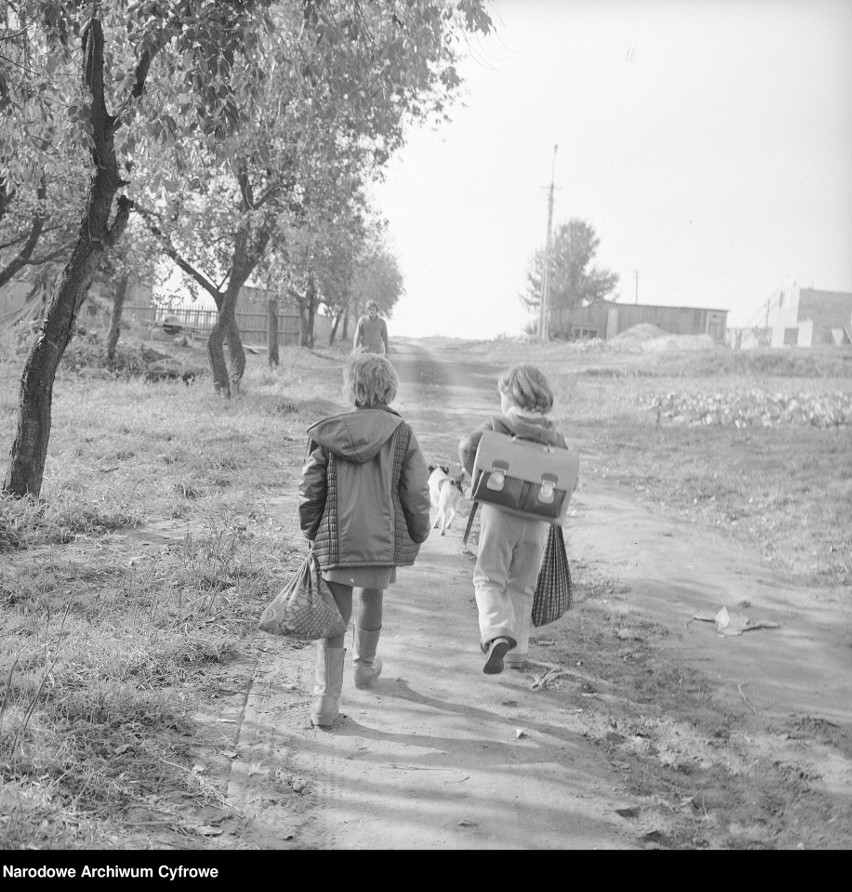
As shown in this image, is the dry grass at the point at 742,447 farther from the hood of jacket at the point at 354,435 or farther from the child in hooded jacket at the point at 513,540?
the hood of jacket at the point at 354,435

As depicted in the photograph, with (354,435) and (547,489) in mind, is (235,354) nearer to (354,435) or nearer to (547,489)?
(547,489)

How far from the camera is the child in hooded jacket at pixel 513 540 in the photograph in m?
4.74

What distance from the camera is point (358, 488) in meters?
4.29

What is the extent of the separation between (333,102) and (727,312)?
191 feet

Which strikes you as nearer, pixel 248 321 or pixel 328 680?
pixel 328 680

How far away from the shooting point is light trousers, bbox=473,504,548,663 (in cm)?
482

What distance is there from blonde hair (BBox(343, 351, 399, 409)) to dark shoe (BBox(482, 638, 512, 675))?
52.4 inches

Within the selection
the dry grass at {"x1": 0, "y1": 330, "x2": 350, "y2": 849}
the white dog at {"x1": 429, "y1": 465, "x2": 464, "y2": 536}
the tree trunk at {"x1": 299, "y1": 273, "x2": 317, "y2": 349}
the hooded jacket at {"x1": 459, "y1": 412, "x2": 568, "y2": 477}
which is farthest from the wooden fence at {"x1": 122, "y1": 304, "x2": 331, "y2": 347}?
the hooded jacket at {"x1": 459, "y1": 412, "x2": 568, "y2": 477}

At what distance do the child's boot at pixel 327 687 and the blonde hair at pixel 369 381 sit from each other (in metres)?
1.18

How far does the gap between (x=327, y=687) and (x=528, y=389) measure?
1.79 meters

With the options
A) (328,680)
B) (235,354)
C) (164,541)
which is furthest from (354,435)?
(235,354)

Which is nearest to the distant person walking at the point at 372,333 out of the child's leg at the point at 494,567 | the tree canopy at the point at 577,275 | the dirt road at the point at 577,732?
the dirt road at the point at 577,732

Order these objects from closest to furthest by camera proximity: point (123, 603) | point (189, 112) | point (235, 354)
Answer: point (123, 603) < point (189, 112) < point (235, 354)
